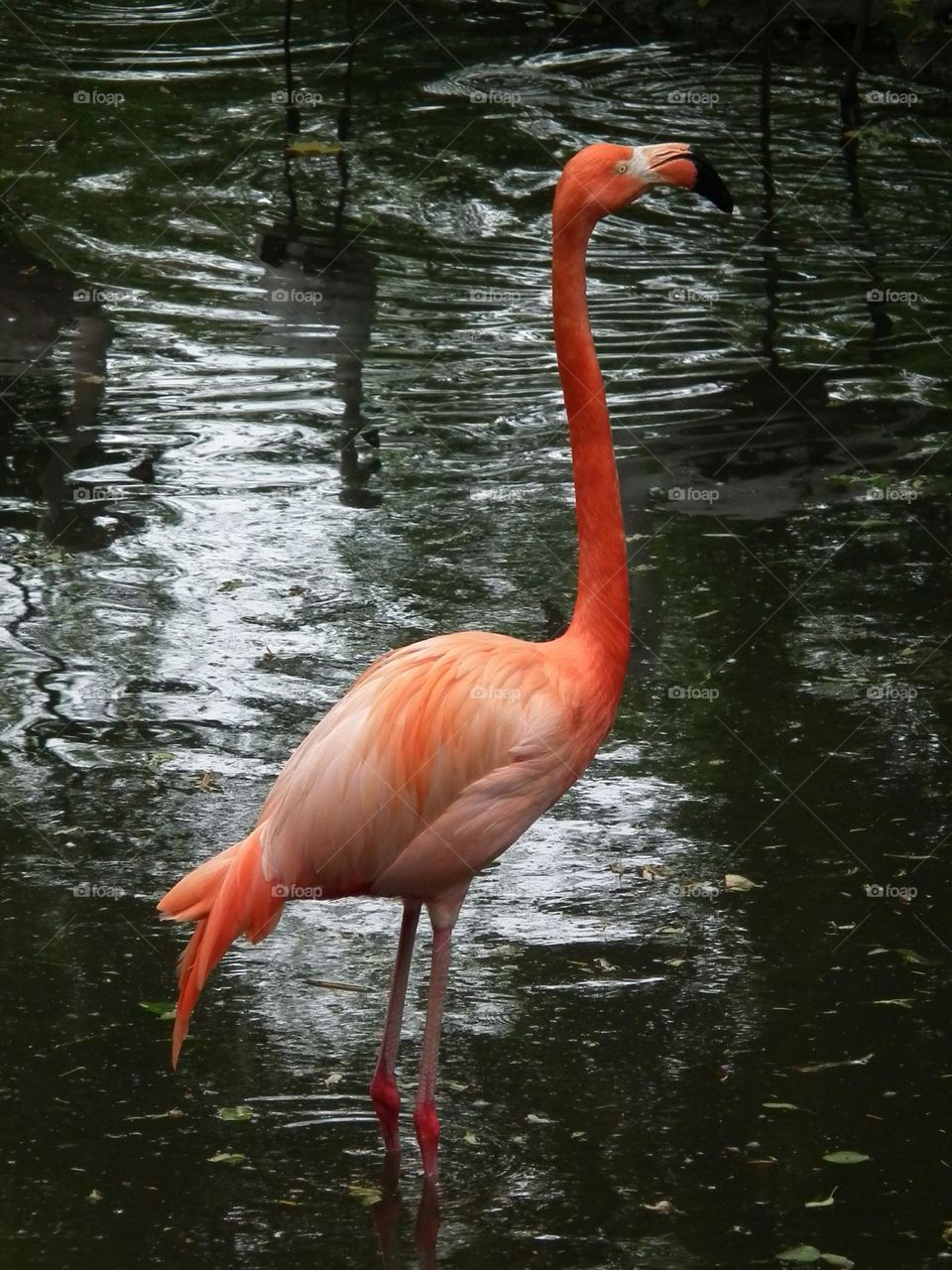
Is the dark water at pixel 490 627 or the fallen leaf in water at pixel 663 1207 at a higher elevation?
the dark water at pixel 490 627

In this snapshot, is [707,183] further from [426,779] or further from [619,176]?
[426,779]

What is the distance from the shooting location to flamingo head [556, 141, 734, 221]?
13.3 feet

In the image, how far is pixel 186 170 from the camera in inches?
487

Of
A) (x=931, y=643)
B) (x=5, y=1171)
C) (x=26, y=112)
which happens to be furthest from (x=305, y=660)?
(x=26, y=112)
